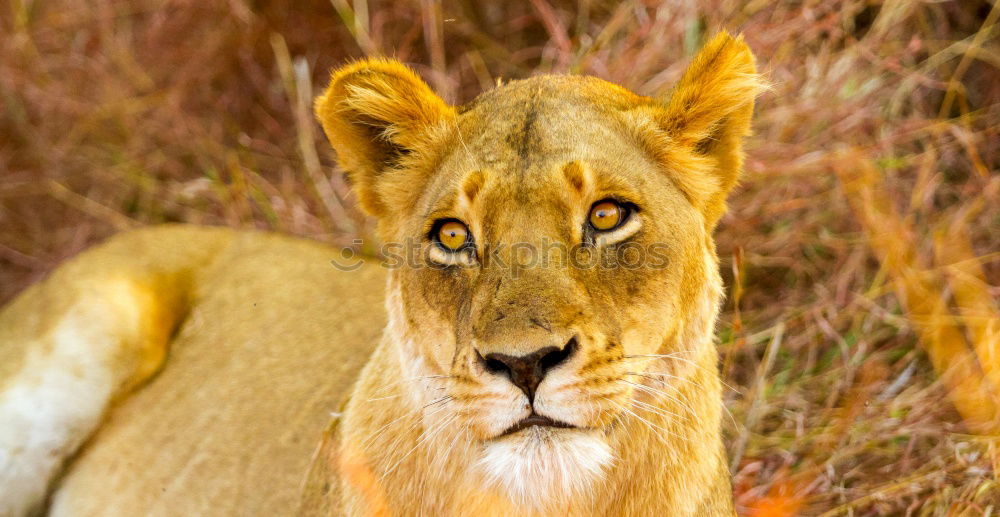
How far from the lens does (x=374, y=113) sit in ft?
9.91

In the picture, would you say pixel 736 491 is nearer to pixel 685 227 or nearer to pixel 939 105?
pixel 685 227

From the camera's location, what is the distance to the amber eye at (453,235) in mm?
2689

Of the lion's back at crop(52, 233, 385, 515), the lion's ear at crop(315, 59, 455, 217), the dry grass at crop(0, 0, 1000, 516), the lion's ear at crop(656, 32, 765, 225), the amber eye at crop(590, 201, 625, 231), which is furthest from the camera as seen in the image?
the dry grass at crop(0, 0, 1000, 516)

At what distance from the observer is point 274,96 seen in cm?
666

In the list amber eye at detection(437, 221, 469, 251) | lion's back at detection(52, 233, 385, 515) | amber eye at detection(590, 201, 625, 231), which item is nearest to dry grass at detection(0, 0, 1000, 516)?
lion's back at detection(52, 233, 385, 515)

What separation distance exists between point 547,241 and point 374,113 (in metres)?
0.78

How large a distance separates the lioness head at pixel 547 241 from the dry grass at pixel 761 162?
129 centimetres

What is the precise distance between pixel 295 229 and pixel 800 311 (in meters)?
2.71

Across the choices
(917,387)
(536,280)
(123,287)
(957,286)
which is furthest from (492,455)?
(957,286)

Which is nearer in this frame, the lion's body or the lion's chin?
the lion's chin

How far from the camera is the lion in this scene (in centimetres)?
241

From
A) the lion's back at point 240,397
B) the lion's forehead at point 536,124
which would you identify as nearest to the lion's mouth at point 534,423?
the lion's forehead at point 536,124

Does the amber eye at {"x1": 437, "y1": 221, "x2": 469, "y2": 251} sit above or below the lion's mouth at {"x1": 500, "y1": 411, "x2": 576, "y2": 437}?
above

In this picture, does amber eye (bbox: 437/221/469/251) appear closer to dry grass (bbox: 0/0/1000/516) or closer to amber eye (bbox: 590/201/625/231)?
amber eye (bbox: 590/201/625/231)
